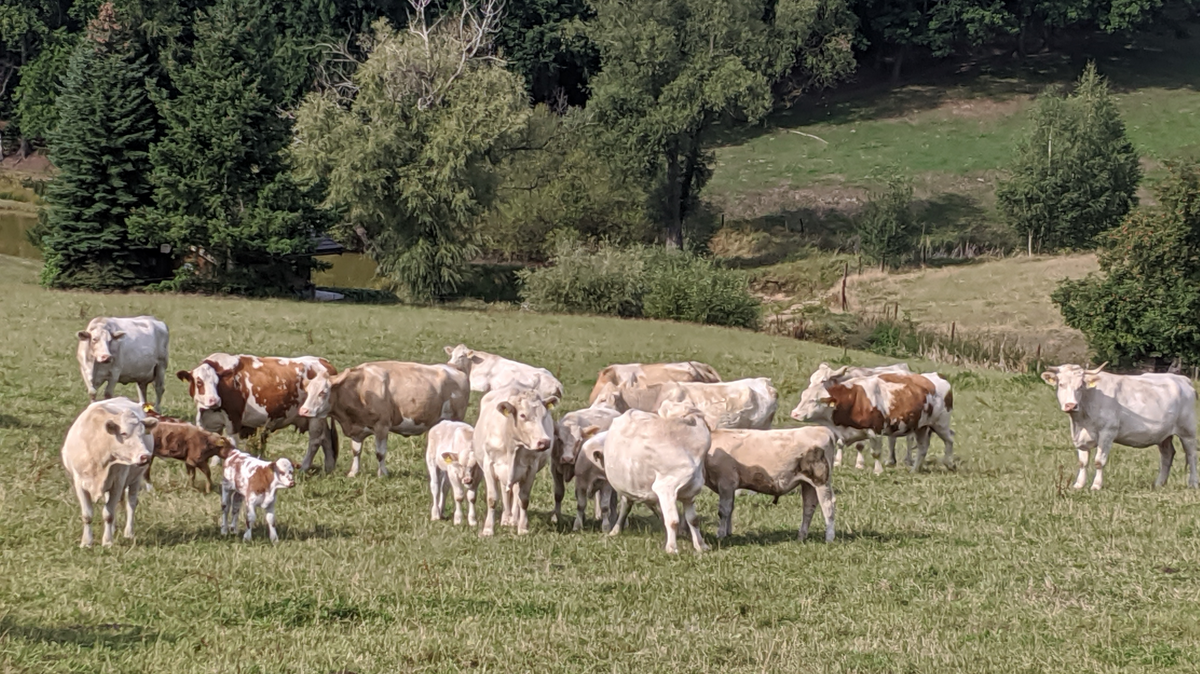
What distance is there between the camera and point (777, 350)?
39469 millimetres

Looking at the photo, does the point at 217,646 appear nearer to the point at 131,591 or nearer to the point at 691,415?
the point at 131,591

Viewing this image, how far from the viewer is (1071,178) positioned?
6775 cm

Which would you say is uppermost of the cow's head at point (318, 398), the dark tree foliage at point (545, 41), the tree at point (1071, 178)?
the dark tree foliage at point (545, 41)

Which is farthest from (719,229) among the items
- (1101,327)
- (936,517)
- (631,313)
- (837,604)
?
(837,604)

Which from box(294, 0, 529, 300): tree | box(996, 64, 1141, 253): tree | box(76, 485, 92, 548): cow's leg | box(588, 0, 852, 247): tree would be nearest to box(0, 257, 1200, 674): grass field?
box(76, 485, 92, 548): cow's leg

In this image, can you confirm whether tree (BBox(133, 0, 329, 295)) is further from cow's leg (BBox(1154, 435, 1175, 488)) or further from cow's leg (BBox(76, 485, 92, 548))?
cow's leg (BBox(76, 485, 92, 548))

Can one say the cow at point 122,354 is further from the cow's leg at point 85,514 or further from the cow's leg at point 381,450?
the cow's leg at point 85,514

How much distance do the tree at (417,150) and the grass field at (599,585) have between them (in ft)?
118

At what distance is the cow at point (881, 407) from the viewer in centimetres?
1992

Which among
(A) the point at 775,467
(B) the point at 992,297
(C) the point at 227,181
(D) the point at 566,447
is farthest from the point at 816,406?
(B) the point at 992,297

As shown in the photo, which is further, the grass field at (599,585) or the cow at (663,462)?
the cow at (663,462)

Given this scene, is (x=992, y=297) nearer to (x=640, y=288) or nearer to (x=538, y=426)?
(x=640, y=288)

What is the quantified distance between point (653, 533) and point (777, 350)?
84.1ft

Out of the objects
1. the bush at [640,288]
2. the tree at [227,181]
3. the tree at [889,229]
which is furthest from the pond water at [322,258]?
the tree at [889,229]
